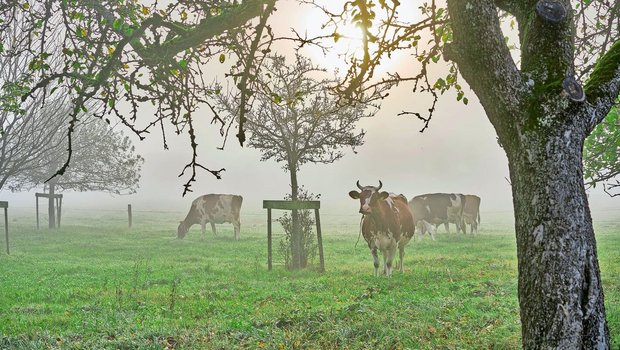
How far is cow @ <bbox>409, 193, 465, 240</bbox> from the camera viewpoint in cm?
3089

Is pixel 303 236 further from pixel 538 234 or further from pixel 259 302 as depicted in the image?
pixel 538 234

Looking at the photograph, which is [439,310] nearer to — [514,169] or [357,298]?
[357,298]

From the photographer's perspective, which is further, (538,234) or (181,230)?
(181,230)

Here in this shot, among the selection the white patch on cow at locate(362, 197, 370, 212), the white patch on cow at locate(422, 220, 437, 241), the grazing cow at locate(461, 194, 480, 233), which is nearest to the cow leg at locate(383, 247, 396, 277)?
the white patch on cow at locate(362, 197, 370, 212)

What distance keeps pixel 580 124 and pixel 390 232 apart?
11295 mm

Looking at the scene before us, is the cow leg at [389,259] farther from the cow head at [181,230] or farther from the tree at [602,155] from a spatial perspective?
the cow head at [181,230]

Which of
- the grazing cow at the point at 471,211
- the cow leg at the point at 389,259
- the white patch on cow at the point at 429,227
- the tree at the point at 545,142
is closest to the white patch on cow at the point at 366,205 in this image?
the cow leg at the point at 389,259

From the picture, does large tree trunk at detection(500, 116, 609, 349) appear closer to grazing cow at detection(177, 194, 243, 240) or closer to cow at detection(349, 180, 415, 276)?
cow at detection(349, 180, 415, 276)

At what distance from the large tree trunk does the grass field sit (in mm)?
2534

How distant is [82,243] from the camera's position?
27.5m

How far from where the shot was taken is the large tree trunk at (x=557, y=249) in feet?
13.6

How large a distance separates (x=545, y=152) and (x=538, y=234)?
26.7 inches

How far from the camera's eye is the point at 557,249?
4.21 meters

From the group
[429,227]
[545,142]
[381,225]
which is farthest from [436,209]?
[545,142]
